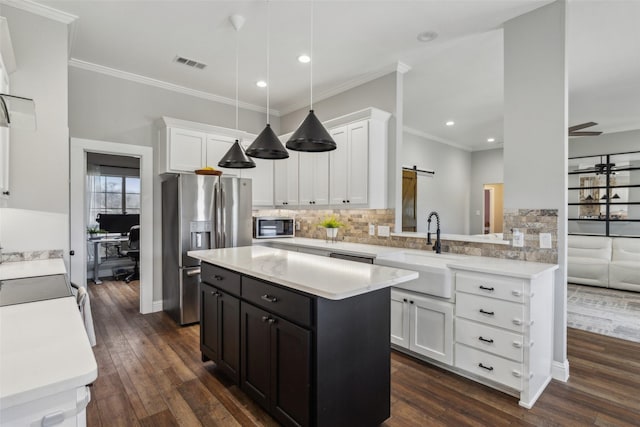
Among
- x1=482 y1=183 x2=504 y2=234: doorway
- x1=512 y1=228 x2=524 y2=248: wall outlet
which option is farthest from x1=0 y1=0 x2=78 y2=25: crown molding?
x1=482 y1=183 x2=504 y2=234: doorway

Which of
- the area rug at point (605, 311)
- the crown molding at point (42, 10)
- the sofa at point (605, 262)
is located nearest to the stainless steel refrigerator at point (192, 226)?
the crown molding at point (42, 10)

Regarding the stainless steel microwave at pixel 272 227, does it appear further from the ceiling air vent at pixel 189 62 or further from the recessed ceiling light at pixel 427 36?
the recessed ceiling light at pixel 427 36

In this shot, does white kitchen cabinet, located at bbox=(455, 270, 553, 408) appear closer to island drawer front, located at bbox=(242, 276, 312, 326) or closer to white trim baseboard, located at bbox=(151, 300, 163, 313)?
island drawer front, located at bbox=(242, 276, 312, 326)

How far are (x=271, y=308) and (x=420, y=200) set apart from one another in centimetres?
594

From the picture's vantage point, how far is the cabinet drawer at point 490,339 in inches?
91.1

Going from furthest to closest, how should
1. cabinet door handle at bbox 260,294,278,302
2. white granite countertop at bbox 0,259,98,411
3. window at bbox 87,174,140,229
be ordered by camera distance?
window at bbox 87,174,140,229, cabinet door handle at bbox 260,294,278,302, white granite countertop at bbox 0,259,98,411

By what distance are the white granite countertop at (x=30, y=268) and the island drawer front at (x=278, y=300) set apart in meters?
1.32

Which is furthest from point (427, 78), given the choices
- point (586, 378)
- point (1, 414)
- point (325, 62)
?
point (1, 414)

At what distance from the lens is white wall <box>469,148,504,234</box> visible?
850 centimetres

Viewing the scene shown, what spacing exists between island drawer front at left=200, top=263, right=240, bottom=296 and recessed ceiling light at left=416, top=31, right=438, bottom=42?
2.78 metres

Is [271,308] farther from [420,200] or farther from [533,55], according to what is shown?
[420,200]

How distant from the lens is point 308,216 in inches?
206

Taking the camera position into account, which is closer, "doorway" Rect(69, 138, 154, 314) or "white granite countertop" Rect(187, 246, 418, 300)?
"white granite countertop" Rect(187, 246, 418, 300)

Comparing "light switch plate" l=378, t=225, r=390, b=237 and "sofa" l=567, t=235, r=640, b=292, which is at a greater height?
"light switch plate" l=378, t=225, r=390, b=237
